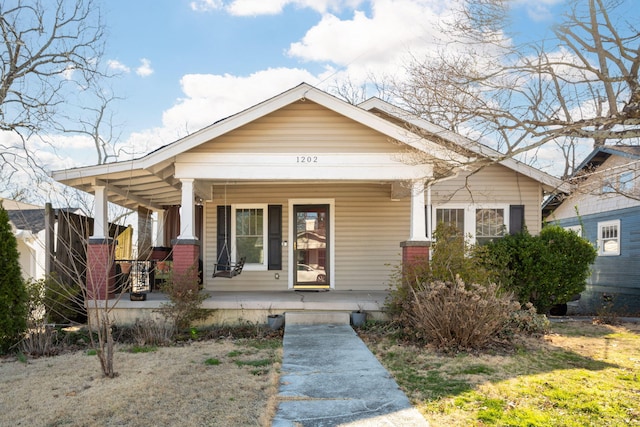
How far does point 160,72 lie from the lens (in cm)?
1906

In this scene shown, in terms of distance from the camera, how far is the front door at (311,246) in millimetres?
11914

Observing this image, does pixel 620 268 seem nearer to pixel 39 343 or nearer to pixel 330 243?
pixel 330 243

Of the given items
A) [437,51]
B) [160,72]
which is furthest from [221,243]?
[160,72]

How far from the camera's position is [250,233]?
39.3 feet

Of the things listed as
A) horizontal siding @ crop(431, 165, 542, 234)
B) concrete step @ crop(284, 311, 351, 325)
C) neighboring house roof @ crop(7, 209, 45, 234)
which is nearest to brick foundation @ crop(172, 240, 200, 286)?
concrete step @ crop(284, 311, 351, 325)

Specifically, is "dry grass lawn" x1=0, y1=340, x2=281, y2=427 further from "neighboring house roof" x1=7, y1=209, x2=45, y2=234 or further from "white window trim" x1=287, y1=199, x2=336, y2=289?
"neighboring house roof" x1=7, y1=209, x2=45, y2=234

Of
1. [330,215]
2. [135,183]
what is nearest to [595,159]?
[330,215]

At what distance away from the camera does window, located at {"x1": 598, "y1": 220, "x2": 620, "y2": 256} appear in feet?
51.6

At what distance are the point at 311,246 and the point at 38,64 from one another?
1248cm

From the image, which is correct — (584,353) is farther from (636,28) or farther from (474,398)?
(636,28)

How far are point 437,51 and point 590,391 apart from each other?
6.40 metres

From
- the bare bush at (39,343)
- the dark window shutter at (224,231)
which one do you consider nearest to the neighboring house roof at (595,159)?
the dark window shutter at (224,231)

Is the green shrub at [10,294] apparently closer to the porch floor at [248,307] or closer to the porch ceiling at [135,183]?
the porch floor at [248,307]

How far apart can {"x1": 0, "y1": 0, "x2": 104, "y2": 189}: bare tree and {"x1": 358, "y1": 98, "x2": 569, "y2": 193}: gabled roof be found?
11.1 m
